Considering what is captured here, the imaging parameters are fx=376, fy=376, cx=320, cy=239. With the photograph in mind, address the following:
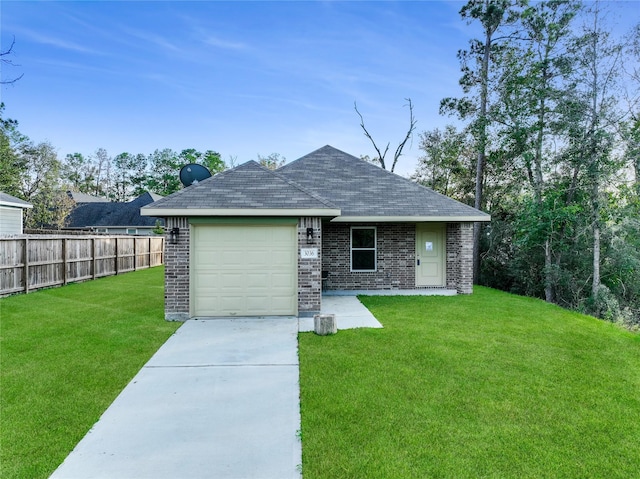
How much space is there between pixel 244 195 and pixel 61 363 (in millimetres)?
4530

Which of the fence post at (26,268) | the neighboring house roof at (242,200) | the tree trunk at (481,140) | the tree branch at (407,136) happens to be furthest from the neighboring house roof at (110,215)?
the neighboring house roof at (242,200)

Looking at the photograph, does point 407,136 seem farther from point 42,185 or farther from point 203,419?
point 42,185

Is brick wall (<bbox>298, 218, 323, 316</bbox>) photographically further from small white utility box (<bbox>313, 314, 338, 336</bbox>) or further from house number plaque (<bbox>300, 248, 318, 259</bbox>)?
small white utility box (<bbox>313, 314, 338, 336</bbox>)

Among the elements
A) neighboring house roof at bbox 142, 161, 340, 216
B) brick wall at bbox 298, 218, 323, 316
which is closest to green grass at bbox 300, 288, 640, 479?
brick wall at bbox 298, 218, 323, 316

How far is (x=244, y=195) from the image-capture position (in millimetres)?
8391

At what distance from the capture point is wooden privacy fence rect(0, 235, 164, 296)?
35.9 ft

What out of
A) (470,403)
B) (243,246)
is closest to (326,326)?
(243,246)

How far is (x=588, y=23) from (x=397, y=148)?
11625 mm

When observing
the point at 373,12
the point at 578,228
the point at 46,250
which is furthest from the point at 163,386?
the point at 578,228

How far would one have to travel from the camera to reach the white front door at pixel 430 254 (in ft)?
39.2

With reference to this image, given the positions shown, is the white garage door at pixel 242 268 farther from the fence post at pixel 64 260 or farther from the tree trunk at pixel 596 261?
the tree trunk at pixel 596 261

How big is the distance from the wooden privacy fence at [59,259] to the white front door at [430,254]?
12.0 m

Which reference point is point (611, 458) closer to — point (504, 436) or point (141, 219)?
point (504, 436)

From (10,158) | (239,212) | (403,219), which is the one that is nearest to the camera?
(239,212)
